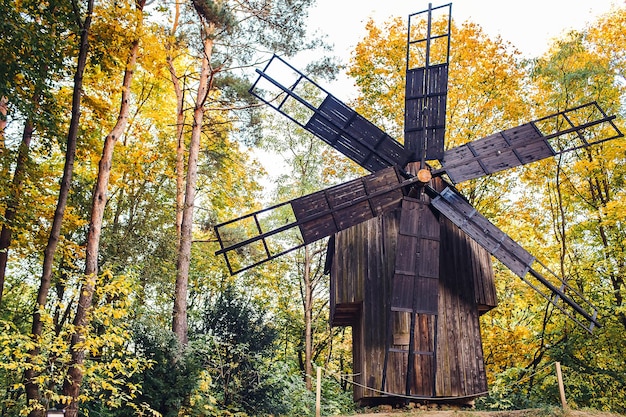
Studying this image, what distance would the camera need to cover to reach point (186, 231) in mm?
12953

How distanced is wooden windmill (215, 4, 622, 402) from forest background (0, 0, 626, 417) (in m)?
1.56

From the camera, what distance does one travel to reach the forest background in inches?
384

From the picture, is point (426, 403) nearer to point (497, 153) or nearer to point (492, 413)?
point (492, 413)

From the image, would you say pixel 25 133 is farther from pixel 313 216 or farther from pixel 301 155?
pixel 301 155

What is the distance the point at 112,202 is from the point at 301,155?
270 inches

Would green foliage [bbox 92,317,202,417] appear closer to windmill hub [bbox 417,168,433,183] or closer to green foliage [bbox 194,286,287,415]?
green foliage [bbox 194,286,287,415]

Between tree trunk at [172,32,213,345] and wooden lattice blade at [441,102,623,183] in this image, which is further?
tree trunk at [172,32,213,345]

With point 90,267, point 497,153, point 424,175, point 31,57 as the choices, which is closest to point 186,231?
point 90,267

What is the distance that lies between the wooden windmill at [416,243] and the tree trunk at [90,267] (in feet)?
8.62

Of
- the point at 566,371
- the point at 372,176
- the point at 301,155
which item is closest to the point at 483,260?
the point at 372,176

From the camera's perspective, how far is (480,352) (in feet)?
36.0

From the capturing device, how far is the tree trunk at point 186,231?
1224 centimetres

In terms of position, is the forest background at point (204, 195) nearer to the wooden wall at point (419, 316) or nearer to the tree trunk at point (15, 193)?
the tree trunk at point (15, 193)

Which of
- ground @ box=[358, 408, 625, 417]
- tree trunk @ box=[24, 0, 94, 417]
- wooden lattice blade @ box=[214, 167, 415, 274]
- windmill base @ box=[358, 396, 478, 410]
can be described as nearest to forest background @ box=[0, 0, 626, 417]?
tree trunk @ box=[24, 0, 94, 417]
